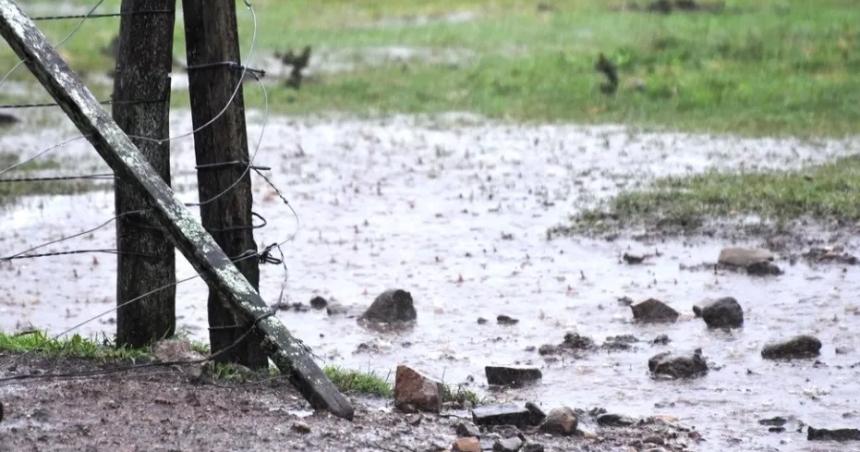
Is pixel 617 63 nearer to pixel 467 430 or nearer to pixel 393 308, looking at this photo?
pixel 393 308

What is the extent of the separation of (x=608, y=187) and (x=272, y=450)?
708cm

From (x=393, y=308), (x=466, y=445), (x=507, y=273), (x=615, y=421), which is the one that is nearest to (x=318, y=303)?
(x=393, y=308)

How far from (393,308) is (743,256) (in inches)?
98.7

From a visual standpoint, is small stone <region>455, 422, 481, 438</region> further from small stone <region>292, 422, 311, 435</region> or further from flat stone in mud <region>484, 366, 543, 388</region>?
flat stone in mud <region>484, 366, 543, 388</region>

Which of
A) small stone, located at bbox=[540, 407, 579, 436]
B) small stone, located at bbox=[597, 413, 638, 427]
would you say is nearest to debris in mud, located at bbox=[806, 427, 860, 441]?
small stone, located at bbox=[597, 413, 638, 427]

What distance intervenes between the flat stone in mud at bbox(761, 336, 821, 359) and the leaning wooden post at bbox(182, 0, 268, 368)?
2.74m

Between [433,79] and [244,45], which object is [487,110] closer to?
[433,79]

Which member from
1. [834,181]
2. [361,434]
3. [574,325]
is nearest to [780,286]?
[574,325]

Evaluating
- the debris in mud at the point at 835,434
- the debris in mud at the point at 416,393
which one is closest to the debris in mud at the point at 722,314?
the debris in mud at the point at 835,434

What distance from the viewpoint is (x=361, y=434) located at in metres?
5.53

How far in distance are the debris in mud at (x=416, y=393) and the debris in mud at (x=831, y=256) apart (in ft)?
13.6

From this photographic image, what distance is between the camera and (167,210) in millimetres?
5703

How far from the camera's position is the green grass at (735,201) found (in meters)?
10.4

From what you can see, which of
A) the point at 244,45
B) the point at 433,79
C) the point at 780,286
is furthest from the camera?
the point at 244,45
